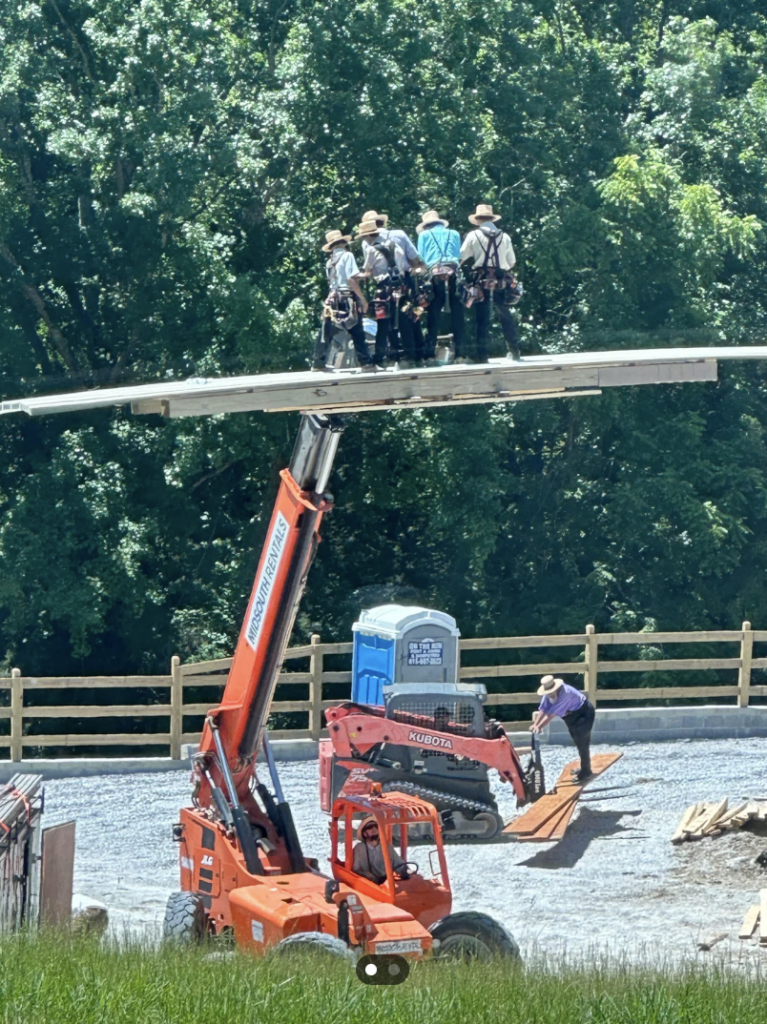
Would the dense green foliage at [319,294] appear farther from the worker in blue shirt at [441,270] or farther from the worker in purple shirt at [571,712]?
the worker in blue shirt at [441,270]

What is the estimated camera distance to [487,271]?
513 inches

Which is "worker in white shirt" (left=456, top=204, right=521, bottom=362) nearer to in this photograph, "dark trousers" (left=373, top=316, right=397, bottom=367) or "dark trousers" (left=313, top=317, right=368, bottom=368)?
"dark trousers" (left=373, top=316, right=397, bottom=367)

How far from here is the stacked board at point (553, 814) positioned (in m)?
14.9

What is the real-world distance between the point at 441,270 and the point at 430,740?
4464 millimetres

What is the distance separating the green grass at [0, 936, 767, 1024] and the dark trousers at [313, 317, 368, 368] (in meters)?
5.71

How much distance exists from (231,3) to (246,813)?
1936 cm

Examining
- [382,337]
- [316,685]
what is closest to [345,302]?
[382,337]

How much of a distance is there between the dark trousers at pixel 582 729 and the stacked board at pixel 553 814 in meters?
0.16

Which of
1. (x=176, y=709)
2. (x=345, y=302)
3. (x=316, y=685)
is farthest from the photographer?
(x=316, y=685)

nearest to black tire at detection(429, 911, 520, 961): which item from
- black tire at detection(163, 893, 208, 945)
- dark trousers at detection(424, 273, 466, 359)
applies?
black tire at detection(163, 893, 208, 945)

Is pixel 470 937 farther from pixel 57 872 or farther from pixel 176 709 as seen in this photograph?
pixel 176 709

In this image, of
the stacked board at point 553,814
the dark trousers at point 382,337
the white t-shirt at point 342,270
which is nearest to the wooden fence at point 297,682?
the stacked board at point 553,814

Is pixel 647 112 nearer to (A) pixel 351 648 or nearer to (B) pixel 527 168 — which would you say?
(B) pixel 527 168

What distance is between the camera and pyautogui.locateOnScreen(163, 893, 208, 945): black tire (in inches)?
412
